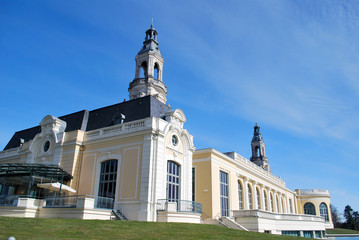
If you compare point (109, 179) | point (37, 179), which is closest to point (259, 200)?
point (109, 179)

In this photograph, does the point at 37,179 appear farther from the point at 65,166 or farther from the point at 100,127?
the point at 100,127

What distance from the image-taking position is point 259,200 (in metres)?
41.9

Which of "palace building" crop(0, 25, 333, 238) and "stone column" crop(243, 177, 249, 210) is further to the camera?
"stone column" crop(243, 177, 249, 210)

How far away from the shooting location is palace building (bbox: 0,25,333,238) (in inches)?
810

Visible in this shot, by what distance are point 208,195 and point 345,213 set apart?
74.3 metres

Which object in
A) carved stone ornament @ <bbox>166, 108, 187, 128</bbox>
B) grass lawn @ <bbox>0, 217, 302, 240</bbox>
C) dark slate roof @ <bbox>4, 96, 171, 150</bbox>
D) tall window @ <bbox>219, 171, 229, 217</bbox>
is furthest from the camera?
tall window @ <bbox>219, 171, 229, 217</bbox>

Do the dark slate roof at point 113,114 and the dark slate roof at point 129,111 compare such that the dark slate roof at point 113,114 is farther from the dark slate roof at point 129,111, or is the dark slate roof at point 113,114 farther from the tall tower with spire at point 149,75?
the tall tower with spire at point 149,75

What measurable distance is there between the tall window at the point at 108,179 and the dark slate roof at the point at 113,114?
13.3 feet

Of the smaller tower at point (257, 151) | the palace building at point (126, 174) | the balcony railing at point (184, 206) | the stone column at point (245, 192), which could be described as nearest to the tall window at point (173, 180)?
the palace building at point (126, 174)

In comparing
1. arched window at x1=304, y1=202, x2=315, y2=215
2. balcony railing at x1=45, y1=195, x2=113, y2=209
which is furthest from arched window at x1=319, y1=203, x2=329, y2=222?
balcony railing at x1=45, y1=195, x2=113, y2=209

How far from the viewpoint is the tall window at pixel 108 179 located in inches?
907

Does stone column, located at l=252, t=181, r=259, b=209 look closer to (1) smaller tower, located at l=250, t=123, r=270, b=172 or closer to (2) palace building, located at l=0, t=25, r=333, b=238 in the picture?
(2) palace building, located at l=0, t=25, r=333, b=238

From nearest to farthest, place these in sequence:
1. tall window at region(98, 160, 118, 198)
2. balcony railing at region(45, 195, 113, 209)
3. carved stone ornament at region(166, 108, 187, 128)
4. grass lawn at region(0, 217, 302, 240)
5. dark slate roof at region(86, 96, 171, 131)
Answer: grass lawn at region(0, 217, 302, 240)
balcony railing at region(45, 195, 113, 209)
tall window at region(98, 160, 118, 198)
carved stone ornament at region(166, 108, 187, 128)
dark slate roof at region(86, 96, 171, 131)

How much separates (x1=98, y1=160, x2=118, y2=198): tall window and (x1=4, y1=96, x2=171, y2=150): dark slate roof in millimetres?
4039
